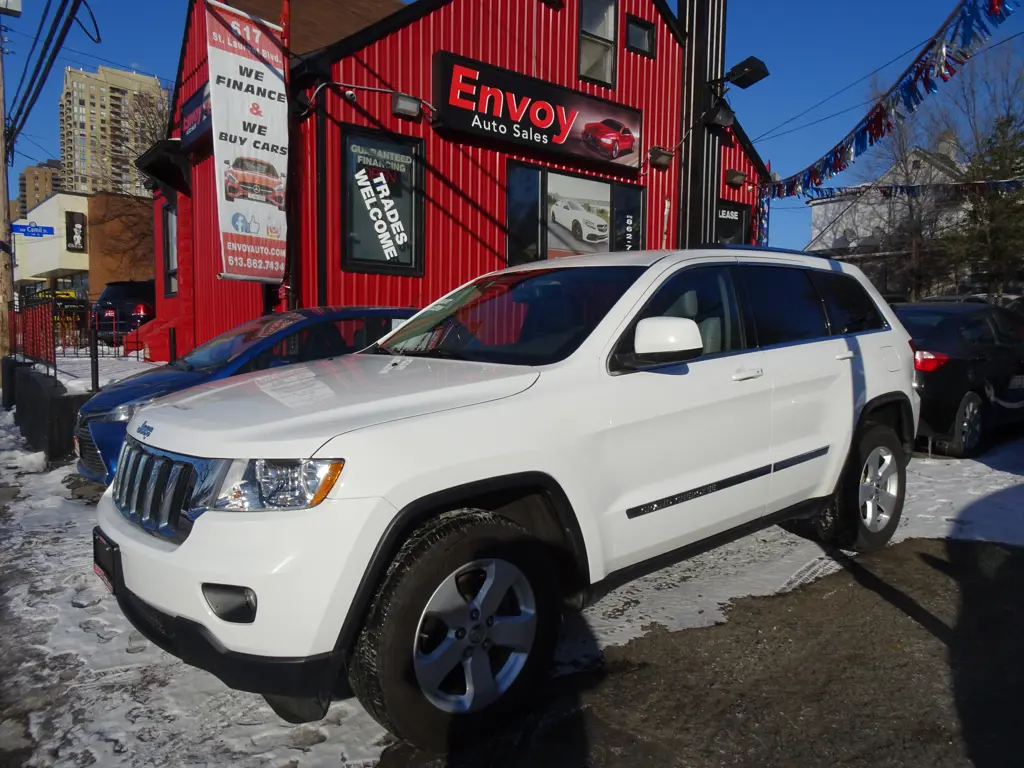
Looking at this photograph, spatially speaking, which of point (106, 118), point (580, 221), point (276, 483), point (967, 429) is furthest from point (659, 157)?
point (106, 118)

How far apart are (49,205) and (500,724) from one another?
1923 inches

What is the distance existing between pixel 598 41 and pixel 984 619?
10.7 metres

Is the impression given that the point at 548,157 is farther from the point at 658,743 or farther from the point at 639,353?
the point at 658,743

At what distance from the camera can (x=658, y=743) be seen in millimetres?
2584

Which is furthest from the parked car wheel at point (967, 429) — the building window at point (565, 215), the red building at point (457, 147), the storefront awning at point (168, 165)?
the storefront awning at point (168, 165)

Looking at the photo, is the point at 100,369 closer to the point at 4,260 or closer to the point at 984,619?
the point at 4,260

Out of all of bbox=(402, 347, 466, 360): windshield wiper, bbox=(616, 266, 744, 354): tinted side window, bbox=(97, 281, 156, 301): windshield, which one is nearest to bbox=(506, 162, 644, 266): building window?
bbox=(616, 266, 744, 354): tinted side window

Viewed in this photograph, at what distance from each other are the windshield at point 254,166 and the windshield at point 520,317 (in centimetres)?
499

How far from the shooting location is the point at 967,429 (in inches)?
276

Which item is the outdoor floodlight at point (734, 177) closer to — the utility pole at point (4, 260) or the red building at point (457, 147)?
the red building at point (457, 147)

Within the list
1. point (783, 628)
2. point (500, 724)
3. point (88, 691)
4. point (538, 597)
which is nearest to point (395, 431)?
point (538, 597)

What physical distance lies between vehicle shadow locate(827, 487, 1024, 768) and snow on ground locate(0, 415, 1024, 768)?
55 mm

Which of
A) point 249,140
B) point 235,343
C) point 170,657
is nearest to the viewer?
point 170,657

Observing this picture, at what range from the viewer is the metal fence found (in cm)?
862
